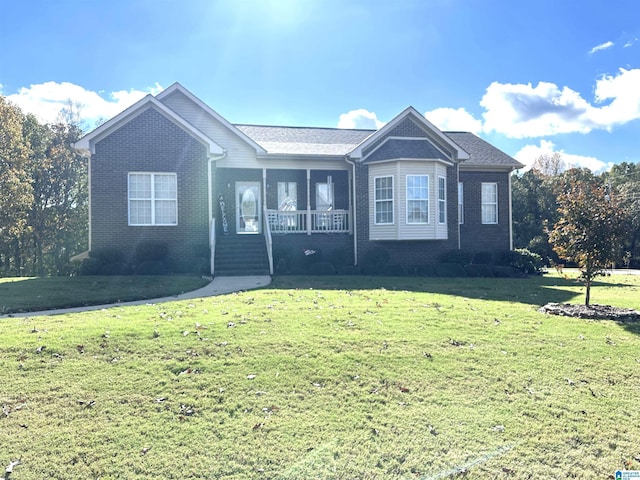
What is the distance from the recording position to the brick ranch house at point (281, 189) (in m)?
16.8

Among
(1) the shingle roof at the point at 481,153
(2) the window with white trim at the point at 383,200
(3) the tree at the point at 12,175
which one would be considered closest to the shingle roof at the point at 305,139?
(2) the window with white trim at the point at 383,200

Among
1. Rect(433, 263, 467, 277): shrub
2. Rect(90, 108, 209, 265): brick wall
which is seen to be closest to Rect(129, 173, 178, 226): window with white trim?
Rect(90, 108, 209, 265): brick wall

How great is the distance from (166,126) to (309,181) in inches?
245

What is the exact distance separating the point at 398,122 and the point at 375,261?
587cm

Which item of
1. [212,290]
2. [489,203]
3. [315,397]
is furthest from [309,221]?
[315,397]

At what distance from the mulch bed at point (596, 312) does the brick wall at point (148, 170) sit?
11.6 m

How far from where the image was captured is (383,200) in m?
18.9

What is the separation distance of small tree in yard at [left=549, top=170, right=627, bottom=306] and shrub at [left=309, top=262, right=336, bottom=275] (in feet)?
27.2

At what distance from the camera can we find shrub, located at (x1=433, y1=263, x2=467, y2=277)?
1748 centimetres

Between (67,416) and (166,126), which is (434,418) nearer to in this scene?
(67,416)

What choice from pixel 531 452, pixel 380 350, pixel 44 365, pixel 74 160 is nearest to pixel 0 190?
pixel 74 160

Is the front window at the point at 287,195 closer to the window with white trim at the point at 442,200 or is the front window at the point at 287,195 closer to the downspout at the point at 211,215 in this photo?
the downspout at the point at 211,215

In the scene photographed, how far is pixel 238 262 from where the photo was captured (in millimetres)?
16844

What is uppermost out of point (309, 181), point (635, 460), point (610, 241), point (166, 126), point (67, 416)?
point (166, 126)
